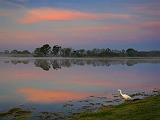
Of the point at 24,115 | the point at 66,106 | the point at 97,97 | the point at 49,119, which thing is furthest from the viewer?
the point at 97,97

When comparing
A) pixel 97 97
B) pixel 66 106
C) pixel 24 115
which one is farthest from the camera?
pixel 97 97

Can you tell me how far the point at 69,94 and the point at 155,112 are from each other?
51.3 ft

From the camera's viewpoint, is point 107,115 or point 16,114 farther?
point 16,114

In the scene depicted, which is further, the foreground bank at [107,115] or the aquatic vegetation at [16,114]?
the aquatic vegetation at [16,114]

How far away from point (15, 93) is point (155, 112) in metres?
17.0

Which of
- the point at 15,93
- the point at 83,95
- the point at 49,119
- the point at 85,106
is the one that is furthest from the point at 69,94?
the point at 49,119

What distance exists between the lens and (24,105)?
76.8ft

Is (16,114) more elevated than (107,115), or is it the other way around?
(107,115)

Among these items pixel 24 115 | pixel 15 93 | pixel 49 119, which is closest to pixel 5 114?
pixel 24 115

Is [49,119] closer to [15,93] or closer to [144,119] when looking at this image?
[144,119]

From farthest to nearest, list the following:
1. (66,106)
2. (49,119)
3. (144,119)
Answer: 1. (66,106)
2. (49,119)
3. (144,119)

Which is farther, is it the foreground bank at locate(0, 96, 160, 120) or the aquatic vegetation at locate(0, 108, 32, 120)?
the aquatic vegetation at locate(0, 108, 32, 120)

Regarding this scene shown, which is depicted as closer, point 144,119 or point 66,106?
point 144,119

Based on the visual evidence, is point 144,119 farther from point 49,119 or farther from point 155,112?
point 49,119
